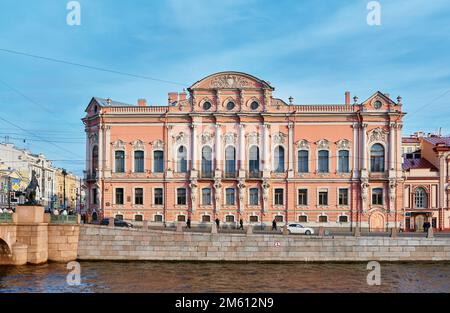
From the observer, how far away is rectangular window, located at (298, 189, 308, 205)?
5100 cm

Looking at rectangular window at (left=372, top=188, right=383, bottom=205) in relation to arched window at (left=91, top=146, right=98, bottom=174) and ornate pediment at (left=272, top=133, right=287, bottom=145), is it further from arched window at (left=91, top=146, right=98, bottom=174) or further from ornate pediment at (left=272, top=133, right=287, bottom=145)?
arched window at (left=91, top=146, right=98, bottom=174)

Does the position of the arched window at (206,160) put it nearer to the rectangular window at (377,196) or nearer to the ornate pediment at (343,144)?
the ornate pediment at (343,144)

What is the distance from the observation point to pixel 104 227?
121 ft

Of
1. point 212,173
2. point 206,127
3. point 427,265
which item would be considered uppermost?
point 206,127

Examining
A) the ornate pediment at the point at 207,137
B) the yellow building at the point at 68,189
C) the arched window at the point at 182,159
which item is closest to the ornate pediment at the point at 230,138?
the ornate pediment at the point at 207,137

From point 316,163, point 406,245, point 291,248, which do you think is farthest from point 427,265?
point 316,163

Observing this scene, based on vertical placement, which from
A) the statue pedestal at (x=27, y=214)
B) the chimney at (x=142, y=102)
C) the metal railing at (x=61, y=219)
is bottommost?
the metal railing at (x=61, y=219)

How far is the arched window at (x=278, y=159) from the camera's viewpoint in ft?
169

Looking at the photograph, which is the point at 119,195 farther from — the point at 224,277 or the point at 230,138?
the point at 224,277

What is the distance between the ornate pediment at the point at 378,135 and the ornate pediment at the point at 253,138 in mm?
9883

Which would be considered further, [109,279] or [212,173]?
[212,173]
